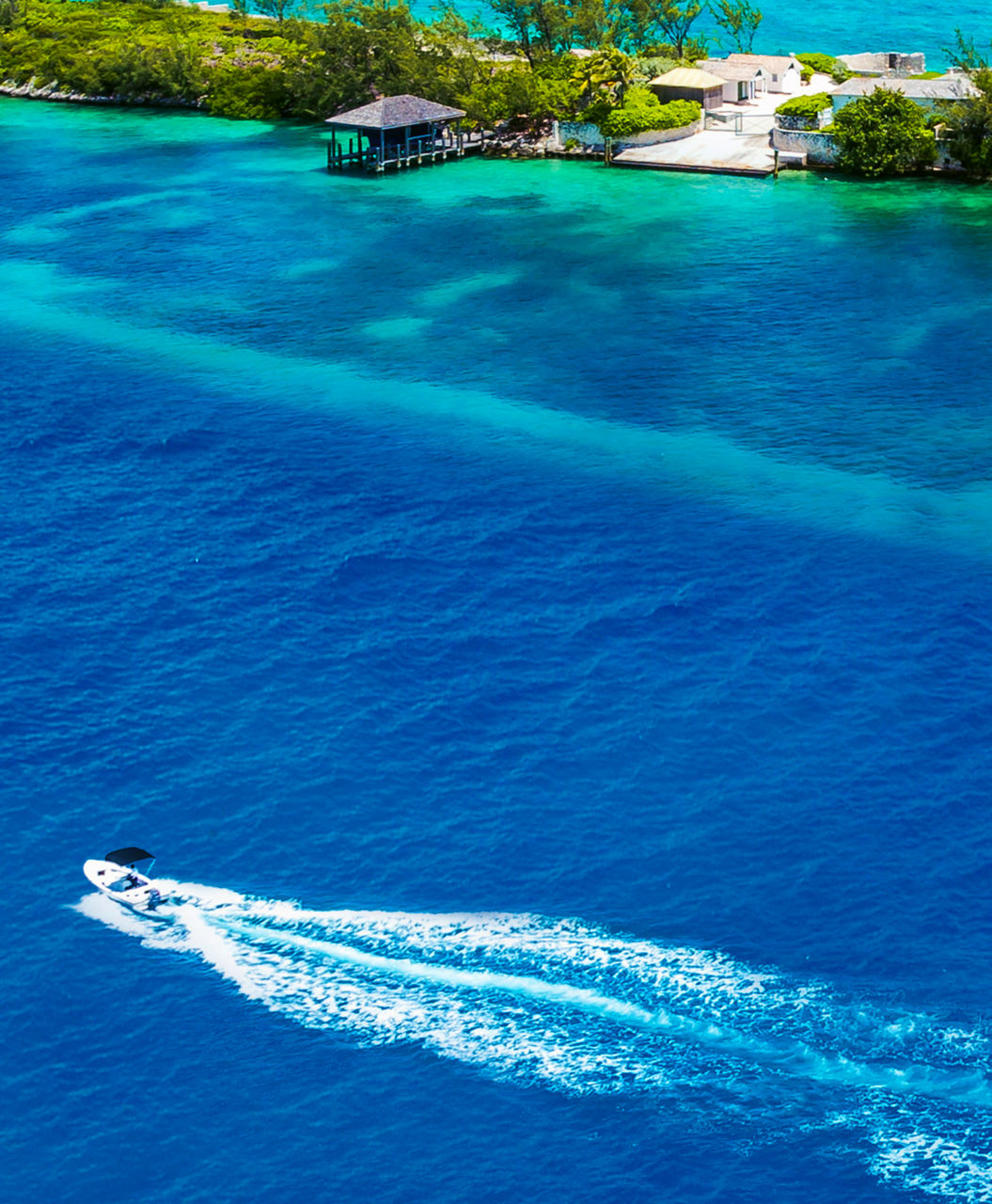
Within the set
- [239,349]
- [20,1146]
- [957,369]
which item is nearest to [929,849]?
[20,1146]

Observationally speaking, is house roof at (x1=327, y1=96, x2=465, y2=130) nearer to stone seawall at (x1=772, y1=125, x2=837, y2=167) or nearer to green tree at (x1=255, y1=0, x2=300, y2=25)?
stone seawall at (x1=772, y1=125, x2=837, y2=167)

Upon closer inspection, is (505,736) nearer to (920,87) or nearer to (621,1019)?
(621,1019)

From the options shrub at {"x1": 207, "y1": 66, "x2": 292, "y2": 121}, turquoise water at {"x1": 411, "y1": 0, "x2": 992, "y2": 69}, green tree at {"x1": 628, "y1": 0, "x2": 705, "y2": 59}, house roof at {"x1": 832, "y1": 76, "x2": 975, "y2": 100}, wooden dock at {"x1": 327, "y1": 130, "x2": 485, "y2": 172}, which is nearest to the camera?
house roof at {"x1": 832, "y1": 76, "x2": 975, "y2": 100}

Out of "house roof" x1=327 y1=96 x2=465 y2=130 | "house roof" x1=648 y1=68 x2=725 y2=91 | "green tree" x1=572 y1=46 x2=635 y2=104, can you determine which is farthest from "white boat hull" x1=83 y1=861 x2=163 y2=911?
"house roof" x1=648 y1=68 x2=725 y2=91

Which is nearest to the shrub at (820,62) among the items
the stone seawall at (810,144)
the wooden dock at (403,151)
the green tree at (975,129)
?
the stone seawall at (810,144)

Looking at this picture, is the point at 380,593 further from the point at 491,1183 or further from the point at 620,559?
the point at 491,1183

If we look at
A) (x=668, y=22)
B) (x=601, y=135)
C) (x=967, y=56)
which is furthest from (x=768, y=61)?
(x=967, y=56)
